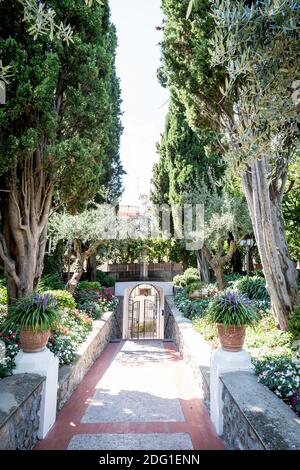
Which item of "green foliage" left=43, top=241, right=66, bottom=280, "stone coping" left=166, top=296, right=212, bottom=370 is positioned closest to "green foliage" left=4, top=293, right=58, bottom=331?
"stone coping" left=166, top=296, right=212, bottom=370

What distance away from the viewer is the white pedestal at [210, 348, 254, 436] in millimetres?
3916

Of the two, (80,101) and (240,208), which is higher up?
(80,101)

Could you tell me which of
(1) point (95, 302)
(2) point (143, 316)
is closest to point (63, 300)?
(1) point (95, 302)

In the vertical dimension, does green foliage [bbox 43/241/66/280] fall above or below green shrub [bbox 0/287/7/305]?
above

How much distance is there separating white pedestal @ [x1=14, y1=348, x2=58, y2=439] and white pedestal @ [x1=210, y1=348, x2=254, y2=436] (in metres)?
2.24

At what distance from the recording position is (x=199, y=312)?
8.86m

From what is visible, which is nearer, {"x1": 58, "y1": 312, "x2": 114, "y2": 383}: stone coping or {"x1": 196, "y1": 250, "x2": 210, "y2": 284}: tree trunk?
{"x1": 58, "y1": 312, "x2": 114, "y2": 383}: stone coping

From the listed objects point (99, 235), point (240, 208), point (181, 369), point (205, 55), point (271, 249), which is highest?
point (205, 55)

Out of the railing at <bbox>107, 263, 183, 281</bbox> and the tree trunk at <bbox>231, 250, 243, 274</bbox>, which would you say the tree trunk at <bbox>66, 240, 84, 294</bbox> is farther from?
the tree trunk at <bbox>231, 250, 243, 274</bbox>

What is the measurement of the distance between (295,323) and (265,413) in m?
2.88

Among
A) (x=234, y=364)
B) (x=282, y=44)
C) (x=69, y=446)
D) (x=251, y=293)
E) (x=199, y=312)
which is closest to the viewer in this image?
(x=282, y=44)

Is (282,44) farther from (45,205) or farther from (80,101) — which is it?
(45,205)

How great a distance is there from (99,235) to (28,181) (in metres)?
5.04

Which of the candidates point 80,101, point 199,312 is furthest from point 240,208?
point 80,101
